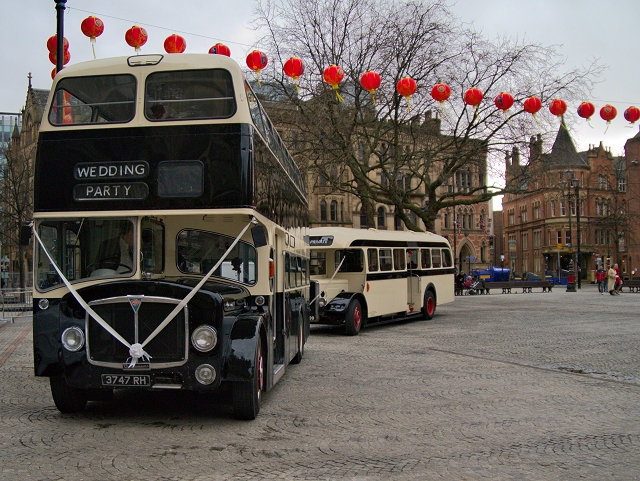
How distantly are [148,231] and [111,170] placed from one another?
772 millimetres

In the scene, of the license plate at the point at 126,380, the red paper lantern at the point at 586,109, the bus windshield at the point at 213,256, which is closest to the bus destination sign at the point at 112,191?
the bus windshield at the point at 213,256

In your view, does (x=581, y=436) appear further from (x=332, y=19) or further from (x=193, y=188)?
(x=332, y=19)

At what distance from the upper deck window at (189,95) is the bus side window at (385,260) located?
1171cm

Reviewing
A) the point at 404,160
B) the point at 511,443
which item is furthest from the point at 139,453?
the point at 404,160

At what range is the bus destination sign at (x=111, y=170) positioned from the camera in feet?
23.5

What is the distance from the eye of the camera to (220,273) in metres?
7.73

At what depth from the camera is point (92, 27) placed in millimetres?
14297

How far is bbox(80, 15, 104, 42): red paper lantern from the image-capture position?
14.2 m

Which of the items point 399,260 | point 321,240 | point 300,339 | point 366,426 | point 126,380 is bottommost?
point 366,426

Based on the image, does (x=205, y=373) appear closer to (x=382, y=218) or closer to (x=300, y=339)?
(x=300, y=339)

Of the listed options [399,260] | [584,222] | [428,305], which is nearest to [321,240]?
[399,260]

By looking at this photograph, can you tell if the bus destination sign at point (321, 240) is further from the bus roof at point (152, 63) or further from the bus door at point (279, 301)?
the bus roof at point (152, 63)

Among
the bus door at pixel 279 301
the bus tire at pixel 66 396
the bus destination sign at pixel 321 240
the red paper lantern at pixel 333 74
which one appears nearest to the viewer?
the bus tire at pixel 66 396

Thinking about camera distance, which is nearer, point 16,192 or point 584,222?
point 16,192
